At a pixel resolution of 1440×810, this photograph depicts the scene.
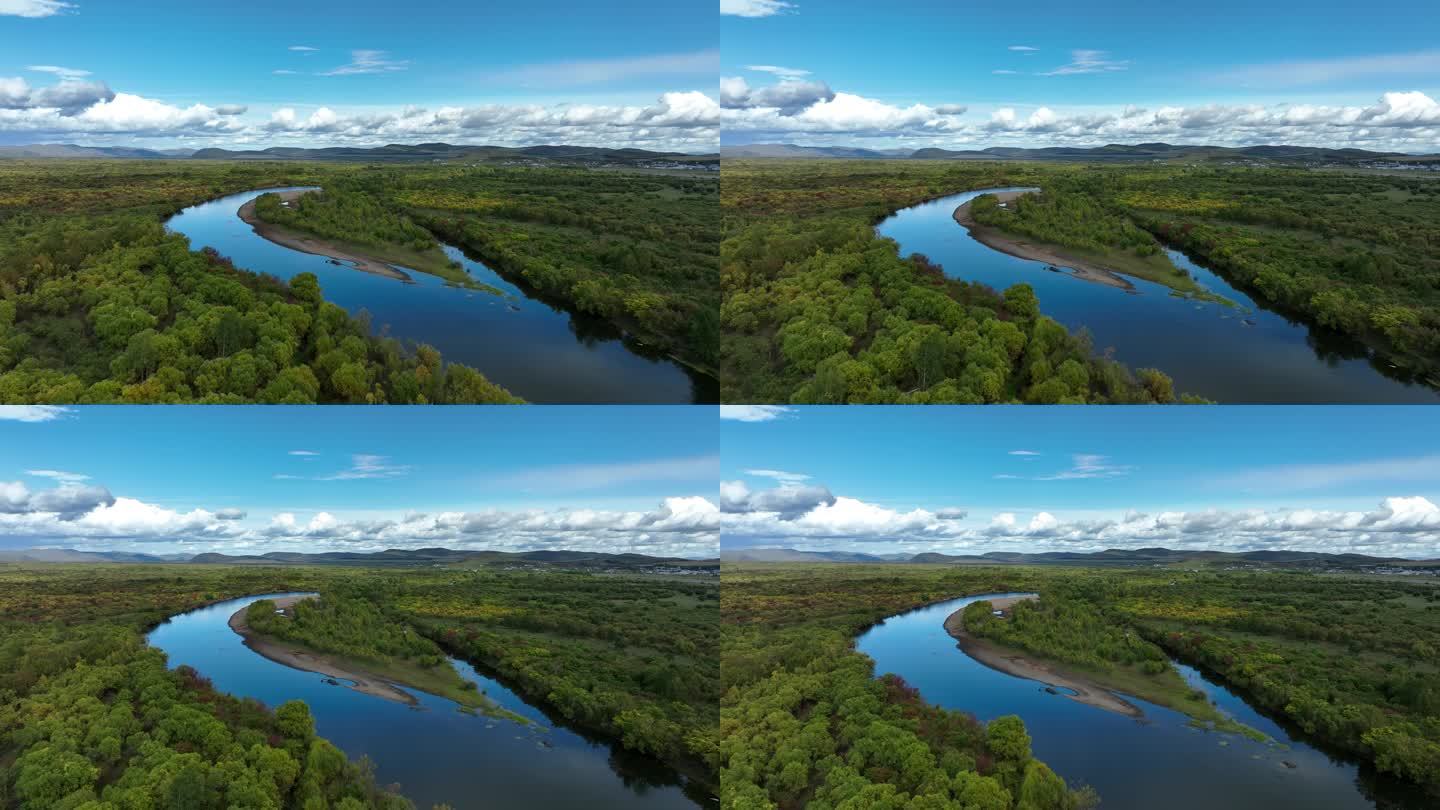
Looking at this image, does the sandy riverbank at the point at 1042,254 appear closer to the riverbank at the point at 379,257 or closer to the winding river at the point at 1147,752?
the winding river at the point at 1147,752

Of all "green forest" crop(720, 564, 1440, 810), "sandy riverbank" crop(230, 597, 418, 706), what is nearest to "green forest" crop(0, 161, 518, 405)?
"sandy riverbank" crop(230, 597, 418, 706)

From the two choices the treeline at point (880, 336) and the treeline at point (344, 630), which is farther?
the treeline at point (344, 630)

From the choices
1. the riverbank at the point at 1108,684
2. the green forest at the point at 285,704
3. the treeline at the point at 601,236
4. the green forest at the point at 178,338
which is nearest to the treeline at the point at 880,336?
the treeline at the point at 601,236

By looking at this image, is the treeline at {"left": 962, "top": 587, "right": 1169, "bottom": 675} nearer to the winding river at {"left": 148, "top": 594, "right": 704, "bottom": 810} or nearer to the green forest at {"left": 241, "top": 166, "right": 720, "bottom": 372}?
the winding river at {"left": 148, "top": 594, "right": 704, "bottom": 810}

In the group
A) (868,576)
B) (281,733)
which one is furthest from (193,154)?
(868,576)

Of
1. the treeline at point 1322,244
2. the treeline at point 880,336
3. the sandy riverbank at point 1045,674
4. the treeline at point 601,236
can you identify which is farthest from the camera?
the treeline at point 601,236
